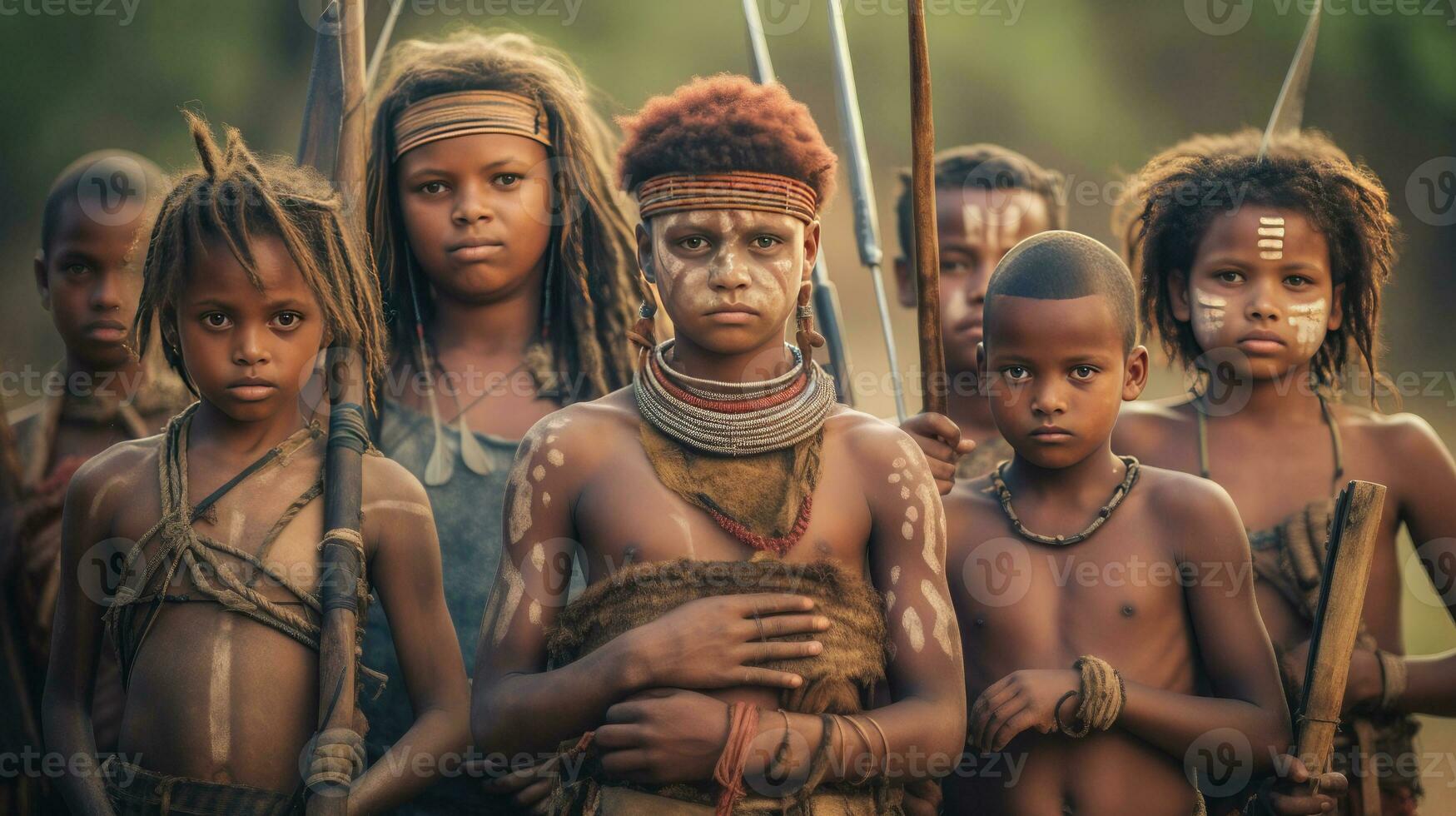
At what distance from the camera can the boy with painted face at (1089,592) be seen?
12.2 ft

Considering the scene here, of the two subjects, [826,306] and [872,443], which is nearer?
[872,443]

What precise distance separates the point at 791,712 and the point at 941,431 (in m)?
0.94

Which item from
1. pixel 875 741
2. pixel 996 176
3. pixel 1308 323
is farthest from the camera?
pixel 996 176

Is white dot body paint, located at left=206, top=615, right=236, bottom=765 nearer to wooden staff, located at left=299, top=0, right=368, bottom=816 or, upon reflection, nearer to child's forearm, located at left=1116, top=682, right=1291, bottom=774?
wooden staff, located at left=299, top=0, right=368, bottom=816

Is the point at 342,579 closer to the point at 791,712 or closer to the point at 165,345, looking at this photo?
the point at 165,345

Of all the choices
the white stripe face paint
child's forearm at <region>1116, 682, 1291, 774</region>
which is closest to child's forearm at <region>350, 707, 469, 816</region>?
child's forearm at <region>1116, 682, 1291, 774</region>

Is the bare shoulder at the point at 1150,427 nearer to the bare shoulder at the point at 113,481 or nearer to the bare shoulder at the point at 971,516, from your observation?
the bare shoulder at the point at 971,516

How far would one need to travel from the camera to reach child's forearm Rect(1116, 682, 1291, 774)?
369 centimetres

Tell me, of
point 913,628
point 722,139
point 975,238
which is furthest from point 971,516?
point 975,238

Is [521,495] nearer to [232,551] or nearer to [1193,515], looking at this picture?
[232,551]

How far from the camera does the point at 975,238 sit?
5.76 m

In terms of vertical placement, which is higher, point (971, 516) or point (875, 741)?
point (971, 516)

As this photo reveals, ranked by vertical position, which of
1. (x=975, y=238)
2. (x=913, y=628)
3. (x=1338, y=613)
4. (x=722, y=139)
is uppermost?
(x=722, y=139)

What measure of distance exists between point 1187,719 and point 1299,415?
1293 mm
